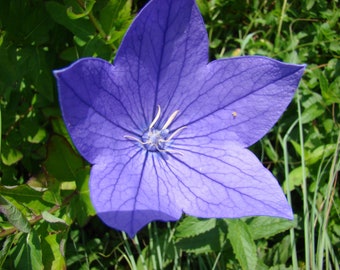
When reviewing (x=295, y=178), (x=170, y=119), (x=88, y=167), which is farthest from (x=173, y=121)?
(x=295, y=178)

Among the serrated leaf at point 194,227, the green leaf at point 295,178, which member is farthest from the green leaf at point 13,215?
the green leaf at point 295,178

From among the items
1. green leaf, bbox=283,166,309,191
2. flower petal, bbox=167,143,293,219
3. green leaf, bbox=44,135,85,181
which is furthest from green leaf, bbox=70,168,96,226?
green leaf, bbox=283,166,309,191

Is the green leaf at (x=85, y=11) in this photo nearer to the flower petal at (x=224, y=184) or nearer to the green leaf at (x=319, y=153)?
the flower petal at (x=224, y=184)

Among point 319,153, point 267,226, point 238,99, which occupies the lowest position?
point 267,226

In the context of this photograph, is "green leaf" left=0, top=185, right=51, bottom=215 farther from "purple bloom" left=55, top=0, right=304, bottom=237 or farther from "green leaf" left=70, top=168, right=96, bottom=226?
"purple bloom" left=55, top=0, right=304, bottom=237

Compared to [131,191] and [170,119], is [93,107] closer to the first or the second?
[131,191]

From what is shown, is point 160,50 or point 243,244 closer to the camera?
point 160,50
